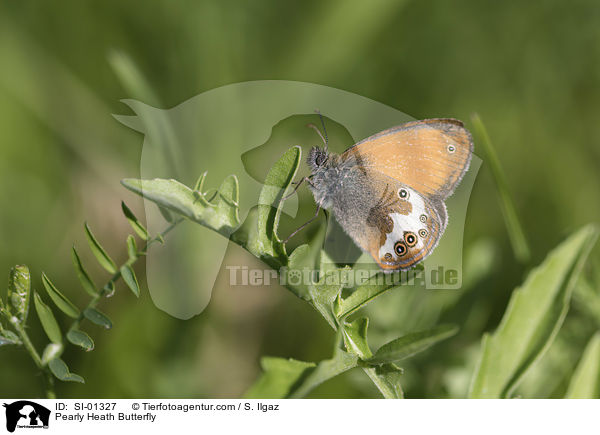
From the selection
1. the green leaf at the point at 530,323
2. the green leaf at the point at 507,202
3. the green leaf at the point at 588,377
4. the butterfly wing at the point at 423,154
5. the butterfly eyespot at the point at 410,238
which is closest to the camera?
the green leaf at the point at 530,323

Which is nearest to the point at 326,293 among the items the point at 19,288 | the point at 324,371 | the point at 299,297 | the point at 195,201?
the point at 299,297

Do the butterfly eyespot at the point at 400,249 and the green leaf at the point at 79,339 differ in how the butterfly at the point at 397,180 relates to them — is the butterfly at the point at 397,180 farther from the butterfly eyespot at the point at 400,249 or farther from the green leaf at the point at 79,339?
the green leaf at the point at 79,339

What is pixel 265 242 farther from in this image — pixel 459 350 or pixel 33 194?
pixel 33 194

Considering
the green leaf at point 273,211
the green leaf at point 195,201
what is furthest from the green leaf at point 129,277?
the green leaf at point 273,211

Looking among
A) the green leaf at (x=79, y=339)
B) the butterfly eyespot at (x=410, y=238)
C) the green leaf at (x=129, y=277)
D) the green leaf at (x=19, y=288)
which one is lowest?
the green leaf at (x=79, y=339)
